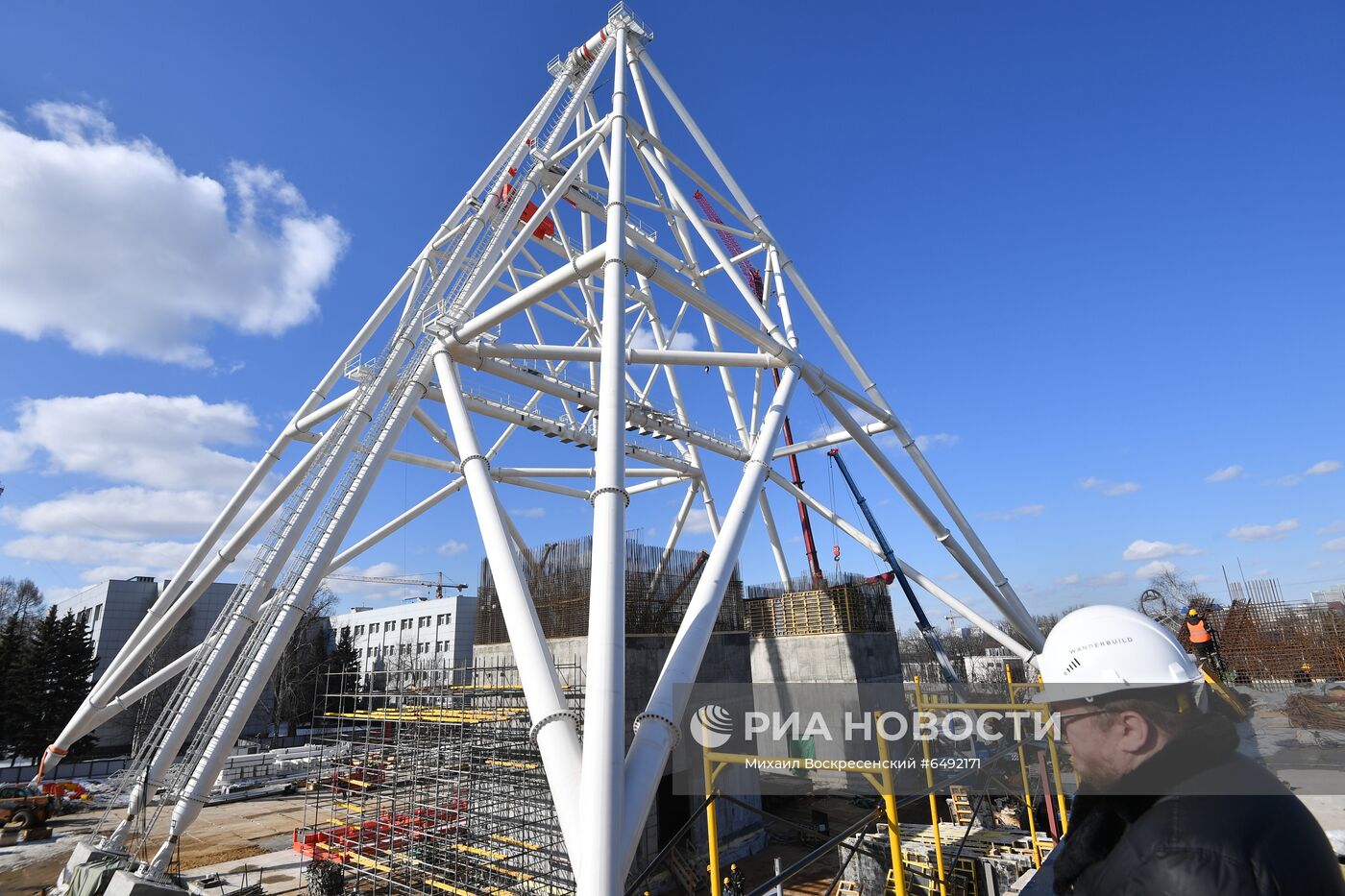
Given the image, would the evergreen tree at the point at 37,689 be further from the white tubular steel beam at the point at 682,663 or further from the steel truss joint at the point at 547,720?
the white tubular steel beam at the point at 682,663

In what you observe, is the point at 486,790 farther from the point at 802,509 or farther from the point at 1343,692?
the point at 1343,692

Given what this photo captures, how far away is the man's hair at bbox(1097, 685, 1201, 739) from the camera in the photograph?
1884 mm

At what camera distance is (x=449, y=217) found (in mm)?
19094

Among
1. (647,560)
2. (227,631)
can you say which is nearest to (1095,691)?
(227,631)

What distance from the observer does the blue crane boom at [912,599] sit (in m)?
30.0

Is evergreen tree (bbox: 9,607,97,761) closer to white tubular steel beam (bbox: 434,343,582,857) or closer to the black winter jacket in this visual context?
white tubular steel beam (bbox: 434,343,582,857)

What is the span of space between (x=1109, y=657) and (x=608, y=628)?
537cm

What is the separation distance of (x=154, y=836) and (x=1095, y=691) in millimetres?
31702

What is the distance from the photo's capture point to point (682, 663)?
754cm

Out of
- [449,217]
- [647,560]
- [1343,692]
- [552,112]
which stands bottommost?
[1343,692]

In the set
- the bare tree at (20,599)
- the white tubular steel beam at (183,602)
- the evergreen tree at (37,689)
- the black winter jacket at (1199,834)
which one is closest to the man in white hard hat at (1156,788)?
the black winter jacket at (1199,834)

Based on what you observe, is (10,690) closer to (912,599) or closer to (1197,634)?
(912,599)

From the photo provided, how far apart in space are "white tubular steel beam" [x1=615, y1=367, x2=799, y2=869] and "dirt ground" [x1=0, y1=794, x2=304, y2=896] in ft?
65.1

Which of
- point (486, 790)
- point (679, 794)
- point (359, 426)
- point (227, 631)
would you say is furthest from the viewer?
point (679, 794)
